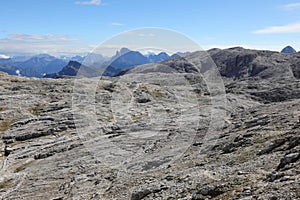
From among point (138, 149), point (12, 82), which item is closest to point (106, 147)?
point (138, 149)

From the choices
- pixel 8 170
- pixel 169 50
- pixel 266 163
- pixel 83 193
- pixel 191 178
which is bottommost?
pixel 8 170

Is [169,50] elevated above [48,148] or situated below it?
above

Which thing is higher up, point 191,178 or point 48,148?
point 191,178

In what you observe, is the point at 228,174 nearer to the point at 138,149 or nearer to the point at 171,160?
the point at 171,160

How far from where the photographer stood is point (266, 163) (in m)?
34.8

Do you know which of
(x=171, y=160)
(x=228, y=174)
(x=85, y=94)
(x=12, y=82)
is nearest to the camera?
(x=228, y=174)

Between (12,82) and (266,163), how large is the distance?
16417 centimetres

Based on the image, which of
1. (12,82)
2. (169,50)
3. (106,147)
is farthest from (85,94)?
(169,50)

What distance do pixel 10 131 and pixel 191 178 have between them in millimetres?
75839

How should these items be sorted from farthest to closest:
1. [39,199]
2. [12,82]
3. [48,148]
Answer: [12,82] → [48,148] → [39,199]

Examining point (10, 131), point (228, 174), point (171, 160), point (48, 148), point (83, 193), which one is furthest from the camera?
point (10, 131)

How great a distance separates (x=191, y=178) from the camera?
3662 cm

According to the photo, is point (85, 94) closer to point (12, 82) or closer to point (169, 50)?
point (12, 82)

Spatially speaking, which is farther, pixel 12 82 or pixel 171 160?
pixel 12 82
